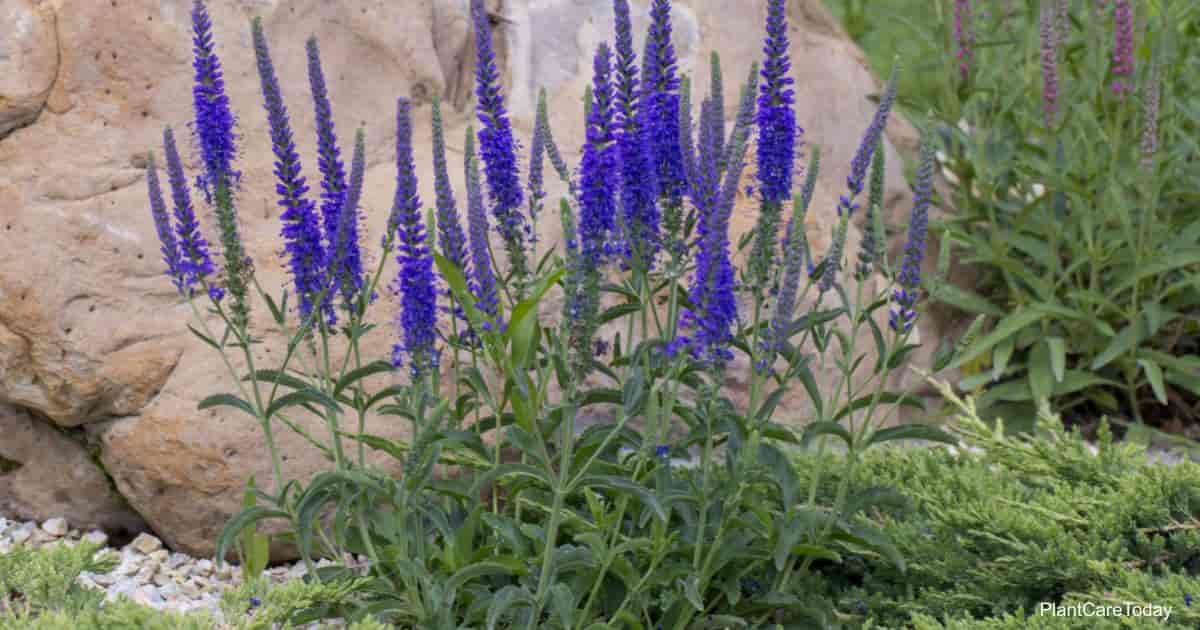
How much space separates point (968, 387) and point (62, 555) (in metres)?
4.16

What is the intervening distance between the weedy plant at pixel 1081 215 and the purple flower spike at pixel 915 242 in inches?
91.2

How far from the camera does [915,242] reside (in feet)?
9.68

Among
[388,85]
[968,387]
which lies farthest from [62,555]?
[968,387]

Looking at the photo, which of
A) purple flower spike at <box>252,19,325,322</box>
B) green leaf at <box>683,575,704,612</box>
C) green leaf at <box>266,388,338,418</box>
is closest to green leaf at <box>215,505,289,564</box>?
green leaf at <box>266,388,338,418</box>

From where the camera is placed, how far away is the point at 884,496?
11.0 feet

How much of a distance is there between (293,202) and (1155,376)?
4.11 metres

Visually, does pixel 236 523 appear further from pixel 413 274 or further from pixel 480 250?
pixel 480 250

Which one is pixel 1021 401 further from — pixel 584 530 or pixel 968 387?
pixel 584 530

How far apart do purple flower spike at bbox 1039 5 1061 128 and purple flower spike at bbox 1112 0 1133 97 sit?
0.26 meters

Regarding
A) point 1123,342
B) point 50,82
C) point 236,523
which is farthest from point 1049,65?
point 50,82

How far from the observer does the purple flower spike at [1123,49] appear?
5.10 metres

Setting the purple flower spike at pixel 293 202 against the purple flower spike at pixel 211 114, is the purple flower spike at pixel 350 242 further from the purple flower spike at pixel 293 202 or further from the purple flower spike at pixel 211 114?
the purple flower spike at pixel 211 114

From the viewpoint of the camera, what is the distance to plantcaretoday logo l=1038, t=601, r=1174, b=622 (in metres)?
2.82

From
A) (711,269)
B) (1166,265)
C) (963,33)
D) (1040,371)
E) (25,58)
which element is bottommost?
(1040,371)
